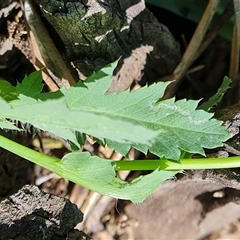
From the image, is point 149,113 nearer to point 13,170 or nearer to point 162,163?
point 162,163

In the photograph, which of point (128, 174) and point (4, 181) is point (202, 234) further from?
point (4, 181)

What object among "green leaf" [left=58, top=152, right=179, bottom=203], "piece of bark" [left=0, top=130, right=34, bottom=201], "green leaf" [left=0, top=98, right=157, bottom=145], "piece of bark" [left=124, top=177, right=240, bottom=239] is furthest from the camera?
"piece of bark" [left=124, top=177, right=240, bottom=239]

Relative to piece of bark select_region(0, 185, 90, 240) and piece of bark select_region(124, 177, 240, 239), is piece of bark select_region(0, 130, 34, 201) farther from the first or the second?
piece of bark select_region(124, 177, 240, 239)

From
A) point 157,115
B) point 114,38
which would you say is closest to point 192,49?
point 114,38

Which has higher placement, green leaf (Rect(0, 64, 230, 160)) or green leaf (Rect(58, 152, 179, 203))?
green leaf (Rect(0, 64, 230, 160))

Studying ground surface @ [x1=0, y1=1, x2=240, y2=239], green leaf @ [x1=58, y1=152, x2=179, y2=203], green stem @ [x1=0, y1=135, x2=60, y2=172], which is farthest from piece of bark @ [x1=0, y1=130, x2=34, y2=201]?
green leaf @ [x1=58, y1=152, x2=179, y2=203]

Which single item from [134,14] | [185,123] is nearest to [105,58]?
[134,14]

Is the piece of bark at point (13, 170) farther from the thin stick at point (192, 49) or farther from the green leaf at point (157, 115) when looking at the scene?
the thin stick at point (192, 49)
